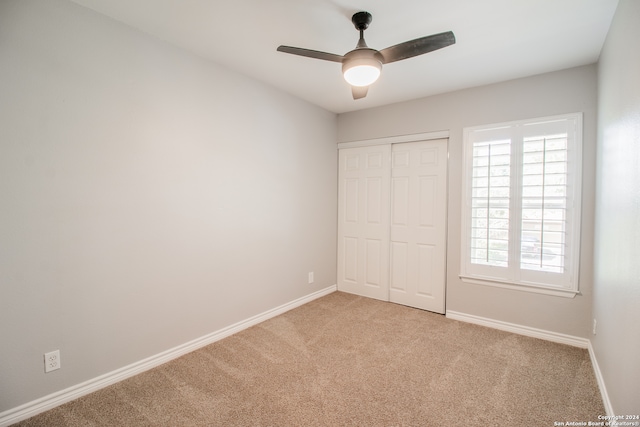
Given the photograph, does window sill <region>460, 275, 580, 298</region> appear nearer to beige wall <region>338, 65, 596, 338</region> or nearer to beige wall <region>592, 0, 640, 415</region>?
beige wall <region>338, 65, 596, 338</region>

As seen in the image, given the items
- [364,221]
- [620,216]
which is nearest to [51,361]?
[364,221]

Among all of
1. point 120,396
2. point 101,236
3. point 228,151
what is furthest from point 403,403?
point 228,151

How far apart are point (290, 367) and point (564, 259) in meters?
2.64

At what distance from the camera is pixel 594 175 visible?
2.50 meters

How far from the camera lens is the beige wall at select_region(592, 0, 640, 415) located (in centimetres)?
140

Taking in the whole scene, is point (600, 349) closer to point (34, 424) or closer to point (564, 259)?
point (564, 259)

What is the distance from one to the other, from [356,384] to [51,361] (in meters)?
1.98

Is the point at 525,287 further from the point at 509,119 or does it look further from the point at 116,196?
the point at 116,196

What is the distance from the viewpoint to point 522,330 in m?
2.87

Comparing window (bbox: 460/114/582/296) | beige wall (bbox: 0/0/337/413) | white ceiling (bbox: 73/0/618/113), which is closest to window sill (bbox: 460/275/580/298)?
window (bbox: 460/114/582/296)

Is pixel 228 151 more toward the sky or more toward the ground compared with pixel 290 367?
more toward the sky

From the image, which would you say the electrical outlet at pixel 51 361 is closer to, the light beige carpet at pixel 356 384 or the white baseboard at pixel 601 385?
the light beige carpet at pixel 356 384

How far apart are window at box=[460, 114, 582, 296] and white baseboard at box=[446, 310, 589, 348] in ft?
1.29

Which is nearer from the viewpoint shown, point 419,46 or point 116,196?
point 419,46
